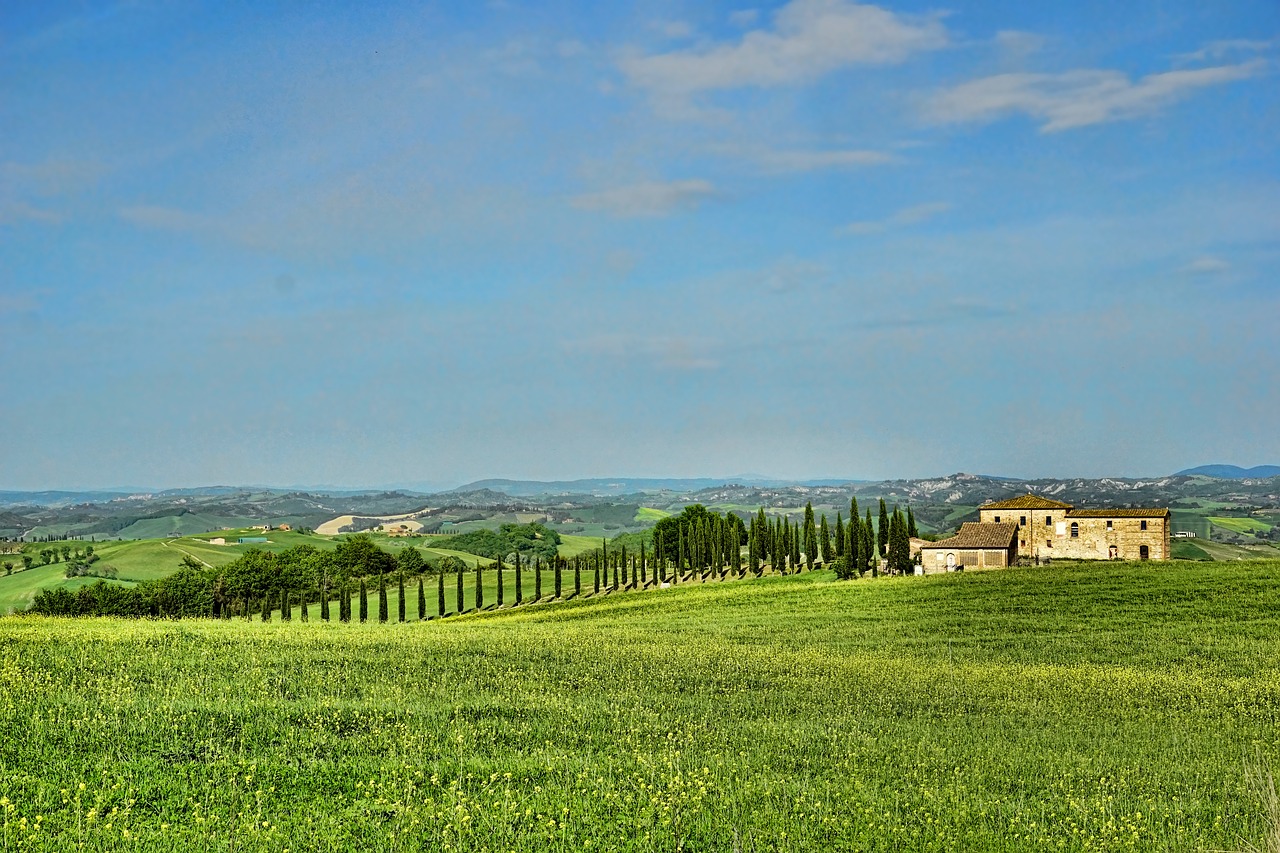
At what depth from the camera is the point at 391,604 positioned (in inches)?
3725

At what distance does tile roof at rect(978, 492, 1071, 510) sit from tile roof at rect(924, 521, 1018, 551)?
2382 millimetres

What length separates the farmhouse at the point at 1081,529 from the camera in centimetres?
7938

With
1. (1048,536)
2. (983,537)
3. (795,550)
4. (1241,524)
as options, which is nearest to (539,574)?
(795,550)

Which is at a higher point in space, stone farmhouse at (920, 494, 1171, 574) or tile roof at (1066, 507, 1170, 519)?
tile roof at (1066, 507, 1170, 519)

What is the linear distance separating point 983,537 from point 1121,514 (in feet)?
36.9

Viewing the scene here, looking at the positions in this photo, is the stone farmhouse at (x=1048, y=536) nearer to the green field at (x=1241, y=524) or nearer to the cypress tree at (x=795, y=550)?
the cypress tree at (x=795, y=550)

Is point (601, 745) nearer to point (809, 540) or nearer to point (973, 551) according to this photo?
point (973, 551)

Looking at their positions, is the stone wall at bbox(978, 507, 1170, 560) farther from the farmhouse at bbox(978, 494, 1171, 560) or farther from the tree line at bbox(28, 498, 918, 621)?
the tree line at bbox(28, 498, 918, 621)

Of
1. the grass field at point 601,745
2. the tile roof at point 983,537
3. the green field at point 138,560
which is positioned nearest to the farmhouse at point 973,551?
the tile roof at point 983,537

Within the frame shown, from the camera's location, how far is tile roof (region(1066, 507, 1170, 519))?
79.3m

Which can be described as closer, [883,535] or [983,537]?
[983,537]

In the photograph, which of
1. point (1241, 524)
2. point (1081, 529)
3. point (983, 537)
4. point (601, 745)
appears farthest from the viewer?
point (1241, 524)

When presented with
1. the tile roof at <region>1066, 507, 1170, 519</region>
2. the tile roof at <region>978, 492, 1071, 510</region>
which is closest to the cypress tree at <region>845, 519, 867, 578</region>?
the tile roof at <region>978, 492, 1071, 510</region>

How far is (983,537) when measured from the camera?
78.9 meters
